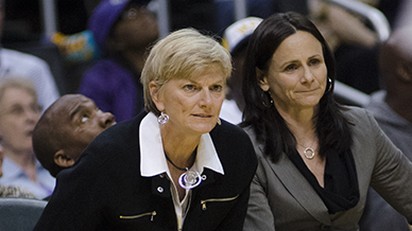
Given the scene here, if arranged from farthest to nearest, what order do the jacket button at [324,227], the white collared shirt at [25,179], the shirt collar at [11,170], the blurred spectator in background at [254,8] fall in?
1. the blurred spectator in background at [254,8]
2. the shirt collar at [11,170]
3. the white collared shirt at [25,179]
4. the jacket button at [324,227]

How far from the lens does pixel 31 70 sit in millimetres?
6348

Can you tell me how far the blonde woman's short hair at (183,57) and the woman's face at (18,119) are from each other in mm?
2137

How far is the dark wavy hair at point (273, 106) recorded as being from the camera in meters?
4.29

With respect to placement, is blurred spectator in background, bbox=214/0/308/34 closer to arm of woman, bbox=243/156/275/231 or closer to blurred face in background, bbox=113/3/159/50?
blurred face in background, bbox=113/3/159/50

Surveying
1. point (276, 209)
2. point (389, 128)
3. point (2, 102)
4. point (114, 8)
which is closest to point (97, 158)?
point (276, 209)

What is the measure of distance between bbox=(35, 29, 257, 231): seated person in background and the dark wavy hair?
0.37m

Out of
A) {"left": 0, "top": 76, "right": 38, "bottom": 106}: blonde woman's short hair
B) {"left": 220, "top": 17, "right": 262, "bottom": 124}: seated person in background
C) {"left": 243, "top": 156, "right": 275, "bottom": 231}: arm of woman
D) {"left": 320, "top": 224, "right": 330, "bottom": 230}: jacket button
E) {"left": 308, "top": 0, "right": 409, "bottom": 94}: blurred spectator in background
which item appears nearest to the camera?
{"left": 243, "top": 156, "right": 275, "bottom": 231}: arm of woman

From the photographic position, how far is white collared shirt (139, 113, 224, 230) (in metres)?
3.82

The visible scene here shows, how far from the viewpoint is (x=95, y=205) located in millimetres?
3762

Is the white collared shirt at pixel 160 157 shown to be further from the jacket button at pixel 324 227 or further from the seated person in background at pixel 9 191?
the seated person in background at pixel 9 191

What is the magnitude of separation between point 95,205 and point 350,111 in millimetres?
1165

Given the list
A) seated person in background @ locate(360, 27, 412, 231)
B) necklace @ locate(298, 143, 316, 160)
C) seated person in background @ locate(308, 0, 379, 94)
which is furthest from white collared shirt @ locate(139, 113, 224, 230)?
seated person in background @ locate(308, 0, 379, 94)

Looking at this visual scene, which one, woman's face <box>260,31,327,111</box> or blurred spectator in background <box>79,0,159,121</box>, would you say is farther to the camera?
blurred spectator in background <box>79,0,159,121</box>

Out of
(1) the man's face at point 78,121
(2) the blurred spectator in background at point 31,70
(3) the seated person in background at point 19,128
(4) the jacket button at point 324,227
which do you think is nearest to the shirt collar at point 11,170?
(3) the seated person in background at point 19,128
